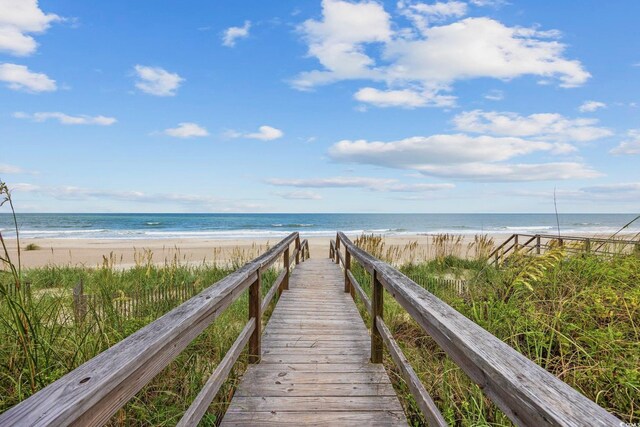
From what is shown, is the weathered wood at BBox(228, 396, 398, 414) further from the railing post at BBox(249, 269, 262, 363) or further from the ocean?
the ocean

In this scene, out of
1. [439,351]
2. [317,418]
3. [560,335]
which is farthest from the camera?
[439,351]

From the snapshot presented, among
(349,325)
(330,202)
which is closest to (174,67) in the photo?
(349,325)

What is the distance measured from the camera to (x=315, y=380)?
3.02m

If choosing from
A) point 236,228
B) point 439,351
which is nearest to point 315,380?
point 439,351

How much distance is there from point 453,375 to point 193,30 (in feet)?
81.1

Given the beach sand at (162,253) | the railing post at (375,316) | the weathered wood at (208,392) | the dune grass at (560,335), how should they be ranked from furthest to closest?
the beach sand at (162,253)
the railing post at (375,316)
the dune grass at (560,335)
the weathered wood at (208,392)

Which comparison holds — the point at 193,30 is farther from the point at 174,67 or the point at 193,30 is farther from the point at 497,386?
the point at 497,386

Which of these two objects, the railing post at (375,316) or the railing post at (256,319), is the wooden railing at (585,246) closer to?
the railing post at (375,316)

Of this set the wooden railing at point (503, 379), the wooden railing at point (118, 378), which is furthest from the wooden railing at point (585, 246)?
the wooden railing at point (118, 378)

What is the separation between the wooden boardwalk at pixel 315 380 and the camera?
96.8 inches

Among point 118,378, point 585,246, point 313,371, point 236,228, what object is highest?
point 118,378

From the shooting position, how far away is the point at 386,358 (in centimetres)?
364

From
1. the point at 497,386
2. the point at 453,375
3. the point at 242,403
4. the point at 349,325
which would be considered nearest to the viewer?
the point at 497,386

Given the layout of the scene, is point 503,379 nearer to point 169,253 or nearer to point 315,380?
point 315,380
